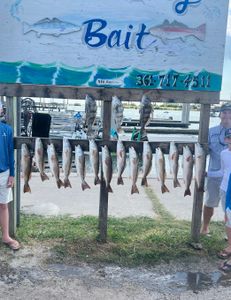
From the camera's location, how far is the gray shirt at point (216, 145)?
484 cm

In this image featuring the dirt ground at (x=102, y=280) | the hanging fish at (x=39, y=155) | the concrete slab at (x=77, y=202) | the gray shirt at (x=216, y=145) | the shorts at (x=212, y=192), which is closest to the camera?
the dirt ground at (x=102, y=280)

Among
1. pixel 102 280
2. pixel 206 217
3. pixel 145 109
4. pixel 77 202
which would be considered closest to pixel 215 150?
pixel 206 217

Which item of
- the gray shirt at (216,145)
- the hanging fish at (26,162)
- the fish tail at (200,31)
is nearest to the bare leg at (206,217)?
the gray shirt at (216,145)

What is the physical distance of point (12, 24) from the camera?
14.5 feet

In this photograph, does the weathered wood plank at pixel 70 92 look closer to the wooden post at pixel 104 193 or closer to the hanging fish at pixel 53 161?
the wooden post at pixel 104 193

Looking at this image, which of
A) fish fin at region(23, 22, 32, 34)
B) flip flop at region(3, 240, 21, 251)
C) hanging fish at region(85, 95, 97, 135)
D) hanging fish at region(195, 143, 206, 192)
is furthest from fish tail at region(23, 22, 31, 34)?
flip flop at region(3, 240, 21, 251)

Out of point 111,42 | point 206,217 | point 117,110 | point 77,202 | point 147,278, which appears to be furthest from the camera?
point 77,202

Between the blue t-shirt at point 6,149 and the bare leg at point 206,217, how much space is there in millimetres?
2636

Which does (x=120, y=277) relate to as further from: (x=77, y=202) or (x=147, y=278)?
(x=77, y=202)

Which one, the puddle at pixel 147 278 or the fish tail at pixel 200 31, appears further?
the fish tail at pixel 200 31

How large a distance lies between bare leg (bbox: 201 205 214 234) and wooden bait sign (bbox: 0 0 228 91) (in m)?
1.70

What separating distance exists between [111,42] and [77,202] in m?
3.23

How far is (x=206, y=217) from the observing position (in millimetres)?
5289

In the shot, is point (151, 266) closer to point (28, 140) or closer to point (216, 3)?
point (28, 140)
